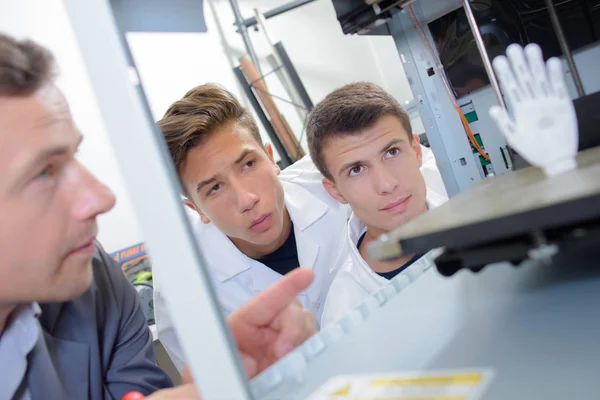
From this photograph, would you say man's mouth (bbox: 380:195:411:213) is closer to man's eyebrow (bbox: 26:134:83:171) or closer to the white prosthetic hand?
the white prosthetic hand

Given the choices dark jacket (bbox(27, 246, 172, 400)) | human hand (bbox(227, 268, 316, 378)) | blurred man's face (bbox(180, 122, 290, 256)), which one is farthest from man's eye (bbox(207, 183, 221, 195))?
human hand (bbox(227, 268, 316, 378))

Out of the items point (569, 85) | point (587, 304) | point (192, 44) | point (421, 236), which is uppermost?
point (192, 44)

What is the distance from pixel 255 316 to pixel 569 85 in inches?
29.8

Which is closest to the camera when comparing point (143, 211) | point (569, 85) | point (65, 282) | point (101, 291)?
point (143, 211)

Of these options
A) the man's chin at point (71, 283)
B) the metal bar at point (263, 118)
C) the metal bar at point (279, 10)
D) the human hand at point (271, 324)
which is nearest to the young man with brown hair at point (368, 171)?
the human hand at point (271, 324)

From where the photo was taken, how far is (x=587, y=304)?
41 cm

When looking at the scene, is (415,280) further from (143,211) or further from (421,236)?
(143,211)

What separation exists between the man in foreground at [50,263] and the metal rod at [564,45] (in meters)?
0.66

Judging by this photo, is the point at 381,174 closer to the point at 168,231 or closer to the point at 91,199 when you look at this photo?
the point at 91,199

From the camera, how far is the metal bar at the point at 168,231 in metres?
0.32

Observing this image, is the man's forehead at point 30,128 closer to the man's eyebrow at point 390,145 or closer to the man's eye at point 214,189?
the man's eye at point 214,189

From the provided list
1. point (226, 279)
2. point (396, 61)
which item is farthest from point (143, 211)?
point (396, 61)

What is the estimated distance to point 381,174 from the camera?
40.5 inches

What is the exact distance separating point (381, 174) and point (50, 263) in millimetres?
674
